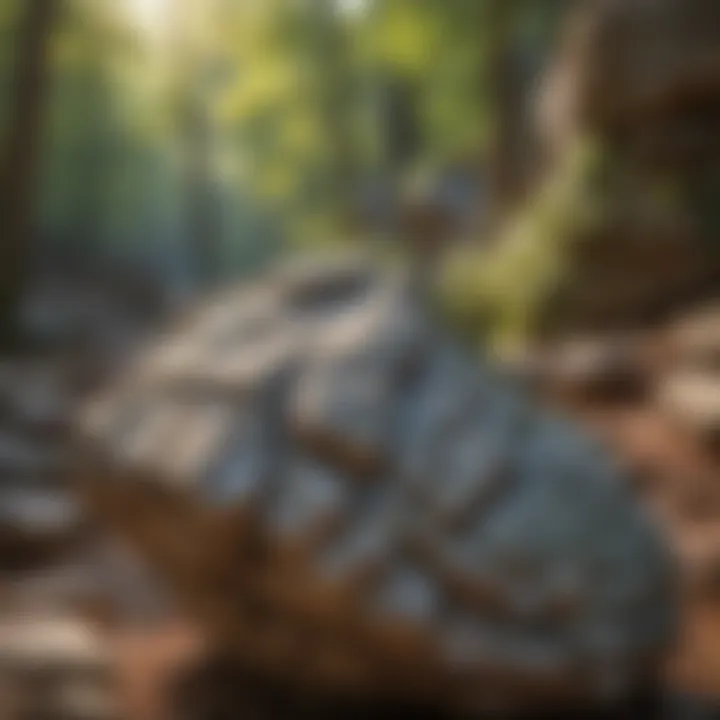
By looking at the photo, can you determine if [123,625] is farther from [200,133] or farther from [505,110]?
[505,110]

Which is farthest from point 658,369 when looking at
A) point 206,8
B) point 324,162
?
point 206,8

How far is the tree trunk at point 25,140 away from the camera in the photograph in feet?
2.42

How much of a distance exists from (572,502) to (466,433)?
0.09 metres

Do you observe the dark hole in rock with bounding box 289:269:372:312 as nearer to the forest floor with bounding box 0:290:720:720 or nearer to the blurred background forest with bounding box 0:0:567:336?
the blurred background forest with bounding box 0:0:567:336

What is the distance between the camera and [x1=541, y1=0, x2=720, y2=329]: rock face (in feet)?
3.08

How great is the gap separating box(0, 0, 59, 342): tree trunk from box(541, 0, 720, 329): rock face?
1.29ft

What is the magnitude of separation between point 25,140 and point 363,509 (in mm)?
360

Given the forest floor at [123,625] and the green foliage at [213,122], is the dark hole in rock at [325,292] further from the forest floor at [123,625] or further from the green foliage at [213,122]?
the forest floor at [123,625]

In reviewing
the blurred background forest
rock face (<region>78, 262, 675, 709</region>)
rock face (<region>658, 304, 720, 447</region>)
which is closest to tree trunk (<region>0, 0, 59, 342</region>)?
the blurred background forest

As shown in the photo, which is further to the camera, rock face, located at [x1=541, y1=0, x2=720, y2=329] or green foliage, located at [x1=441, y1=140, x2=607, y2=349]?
rock face, located at [x1=541, y1=0, x2=720, y2=329]

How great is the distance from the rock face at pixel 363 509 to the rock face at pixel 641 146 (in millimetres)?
224

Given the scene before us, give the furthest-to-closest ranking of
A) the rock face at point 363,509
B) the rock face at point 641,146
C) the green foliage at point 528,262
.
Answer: the rock face at point 641,146 < the green foliage at point 528,262 < the rock face at point 363,509

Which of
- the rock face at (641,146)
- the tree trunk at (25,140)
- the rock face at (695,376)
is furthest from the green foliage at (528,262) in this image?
the tree trunk at (25,140)

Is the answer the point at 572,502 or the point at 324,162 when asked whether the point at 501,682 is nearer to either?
the point at 572,502
